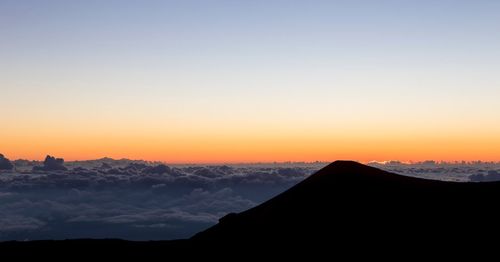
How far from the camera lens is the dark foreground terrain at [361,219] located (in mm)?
39250

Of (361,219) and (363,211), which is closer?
(361,219)

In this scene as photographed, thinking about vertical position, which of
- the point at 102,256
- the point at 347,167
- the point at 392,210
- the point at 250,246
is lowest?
the point at 102,256

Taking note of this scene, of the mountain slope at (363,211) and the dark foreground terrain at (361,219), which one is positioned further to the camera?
the mountain slope at (363,211)

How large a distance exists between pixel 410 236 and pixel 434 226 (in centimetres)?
237

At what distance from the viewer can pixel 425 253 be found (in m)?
37.4

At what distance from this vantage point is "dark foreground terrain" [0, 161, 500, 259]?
39250mm

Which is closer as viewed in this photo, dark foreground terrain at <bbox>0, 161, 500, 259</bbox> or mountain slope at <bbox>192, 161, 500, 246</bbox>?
dark foreground terrain at <bbox>0, 161, 500, 259</bbox>

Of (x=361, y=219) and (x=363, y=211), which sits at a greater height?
(x=363, y=211)

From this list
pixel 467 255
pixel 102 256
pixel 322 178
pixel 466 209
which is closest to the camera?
pixel 467 255

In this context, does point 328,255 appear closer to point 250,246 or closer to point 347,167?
point 250,246

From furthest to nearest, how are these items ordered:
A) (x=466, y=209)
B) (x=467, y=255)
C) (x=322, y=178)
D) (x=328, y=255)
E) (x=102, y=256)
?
(x=102, y=256)
(x=322, y=178)
(x=466, y=209)
(x=328, y=255)
(x=467, y=255)

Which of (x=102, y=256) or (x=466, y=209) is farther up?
(x=466, y=209)

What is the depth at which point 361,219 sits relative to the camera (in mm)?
42969

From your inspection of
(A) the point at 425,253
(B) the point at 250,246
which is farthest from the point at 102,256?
(A) the point at 425,253
